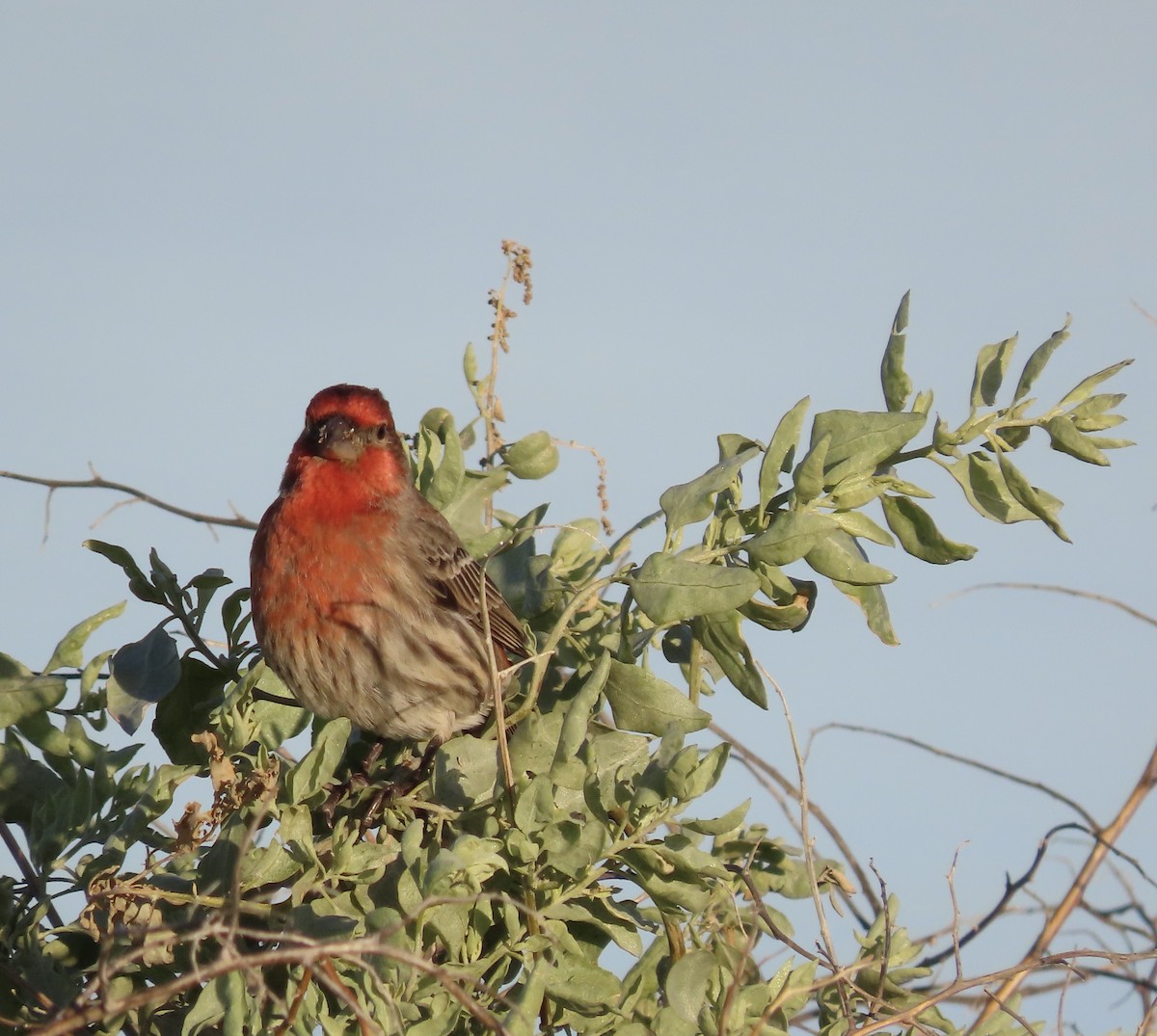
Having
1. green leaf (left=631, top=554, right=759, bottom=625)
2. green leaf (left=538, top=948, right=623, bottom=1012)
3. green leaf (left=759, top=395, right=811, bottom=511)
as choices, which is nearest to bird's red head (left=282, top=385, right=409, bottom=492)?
green leaf (left=759, top=395, right=811, bottom=511)

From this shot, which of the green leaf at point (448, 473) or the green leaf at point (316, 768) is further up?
the green leaf at point (448, 473)

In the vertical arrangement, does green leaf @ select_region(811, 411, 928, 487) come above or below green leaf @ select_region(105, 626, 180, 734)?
above

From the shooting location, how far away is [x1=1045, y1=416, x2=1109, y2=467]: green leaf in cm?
334

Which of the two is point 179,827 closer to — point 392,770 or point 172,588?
point 172,588

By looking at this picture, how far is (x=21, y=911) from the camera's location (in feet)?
10.6

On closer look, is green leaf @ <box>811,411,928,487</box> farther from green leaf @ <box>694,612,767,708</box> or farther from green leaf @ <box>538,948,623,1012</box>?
green leaf @ <box>538,948,623,1012</box>

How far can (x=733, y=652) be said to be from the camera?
3.34 m

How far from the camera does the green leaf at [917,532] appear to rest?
3.34 m

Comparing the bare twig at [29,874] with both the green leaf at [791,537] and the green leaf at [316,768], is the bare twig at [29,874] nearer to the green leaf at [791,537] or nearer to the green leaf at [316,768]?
the green leaf at [316,768]

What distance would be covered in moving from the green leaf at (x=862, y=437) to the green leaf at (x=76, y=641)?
178cm

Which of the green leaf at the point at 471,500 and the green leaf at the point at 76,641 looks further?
the green leaf at the point at 471,500

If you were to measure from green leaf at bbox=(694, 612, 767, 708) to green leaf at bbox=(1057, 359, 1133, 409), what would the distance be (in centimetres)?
94

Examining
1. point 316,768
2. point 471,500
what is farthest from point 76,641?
point 471,500

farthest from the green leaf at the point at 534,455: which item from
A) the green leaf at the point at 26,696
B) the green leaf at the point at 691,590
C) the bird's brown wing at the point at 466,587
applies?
the green leaf at the point at 26,696
